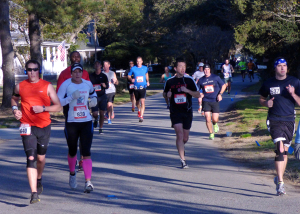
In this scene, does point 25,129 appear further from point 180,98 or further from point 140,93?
point 140,93

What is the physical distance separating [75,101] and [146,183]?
1.82 metres

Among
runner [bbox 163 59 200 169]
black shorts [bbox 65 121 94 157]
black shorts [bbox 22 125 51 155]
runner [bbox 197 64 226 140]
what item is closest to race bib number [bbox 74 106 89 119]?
black shorts [bbox 65 121 94 157]

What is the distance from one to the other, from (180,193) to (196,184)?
591mm

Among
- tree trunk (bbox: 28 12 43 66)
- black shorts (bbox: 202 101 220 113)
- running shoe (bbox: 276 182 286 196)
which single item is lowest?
running shoe (bbox: 276 182 286 196)

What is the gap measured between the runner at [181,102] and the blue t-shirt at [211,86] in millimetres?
3020

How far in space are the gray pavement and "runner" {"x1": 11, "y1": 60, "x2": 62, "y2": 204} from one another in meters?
0.57

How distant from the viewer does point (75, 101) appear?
634 cm

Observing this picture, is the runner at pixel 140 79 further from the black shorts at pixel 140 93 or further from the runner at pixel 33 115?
the runner at pixel 33 115

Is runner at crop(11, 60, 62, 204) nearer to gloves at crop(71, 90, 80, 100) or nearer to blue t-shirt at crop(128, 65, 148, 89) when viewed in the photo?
gloves at crop(71, 90, 80, 100)

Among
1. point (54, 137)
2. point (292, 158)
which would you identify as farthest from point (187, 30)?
point (292, 158)

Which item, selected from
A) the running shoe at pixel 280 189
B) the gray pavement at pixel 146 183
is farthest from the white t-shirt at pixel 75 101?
the running shoe at pixel 280 189

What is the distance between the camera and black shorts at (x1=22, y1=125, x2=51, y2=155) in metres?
5.75

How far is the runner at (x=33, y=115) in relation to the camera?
573 centimetres

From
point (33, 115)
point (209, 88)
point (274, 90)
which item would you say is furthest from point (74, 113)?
point (209, 88)
